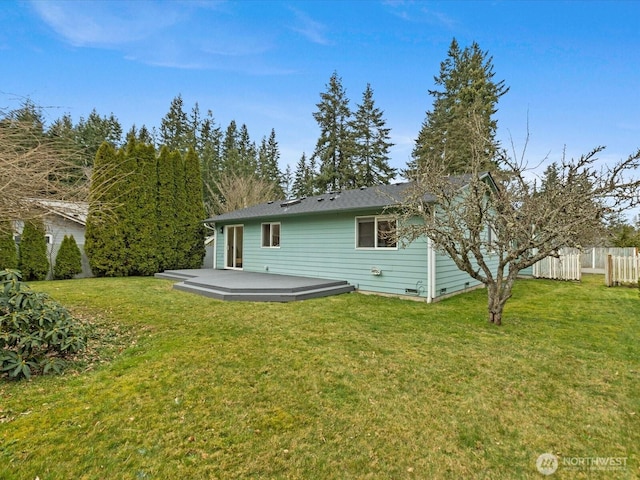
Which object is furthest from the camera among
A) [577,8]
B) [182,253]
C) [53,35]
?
[182,253]

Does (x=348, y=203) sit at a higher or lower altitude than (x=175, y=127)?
lower

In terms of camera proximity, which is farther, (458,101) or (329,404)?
(458,101)

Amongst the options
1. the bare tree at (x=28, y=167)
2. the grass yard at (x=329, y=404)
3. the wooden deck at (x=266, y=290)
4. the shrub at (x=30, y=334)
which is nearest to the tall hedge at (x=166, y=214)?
the wooden deck at (x=266, y=290)

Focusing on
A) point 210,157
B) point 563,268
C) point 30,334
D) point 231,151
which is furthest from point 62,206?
point 231,151

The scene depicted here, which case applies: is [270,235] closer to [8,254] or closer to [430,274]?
[430,274]

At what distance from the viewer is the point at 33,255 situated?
10992mm

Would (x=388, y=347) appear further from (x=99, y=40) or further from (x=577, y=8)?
Result: (x=577, y=8)

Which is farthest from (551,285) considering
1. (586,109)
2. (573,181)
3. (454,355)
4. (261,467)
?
(261,467)

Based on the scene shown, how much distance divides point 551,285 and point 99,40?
1528 cm

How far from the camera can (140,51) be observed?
9.45 meters

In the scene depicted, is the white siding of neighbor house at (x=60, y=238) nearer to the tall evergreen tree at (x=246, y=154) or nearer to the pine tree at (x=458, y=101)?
the tall evergreen tree at (x=246, y=154)

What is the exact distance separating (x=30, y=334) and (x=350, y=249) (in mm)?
7001

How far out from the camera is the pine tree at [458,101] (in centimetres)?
2048

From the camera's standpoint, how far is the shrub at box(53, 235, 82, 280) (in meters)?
11.5
